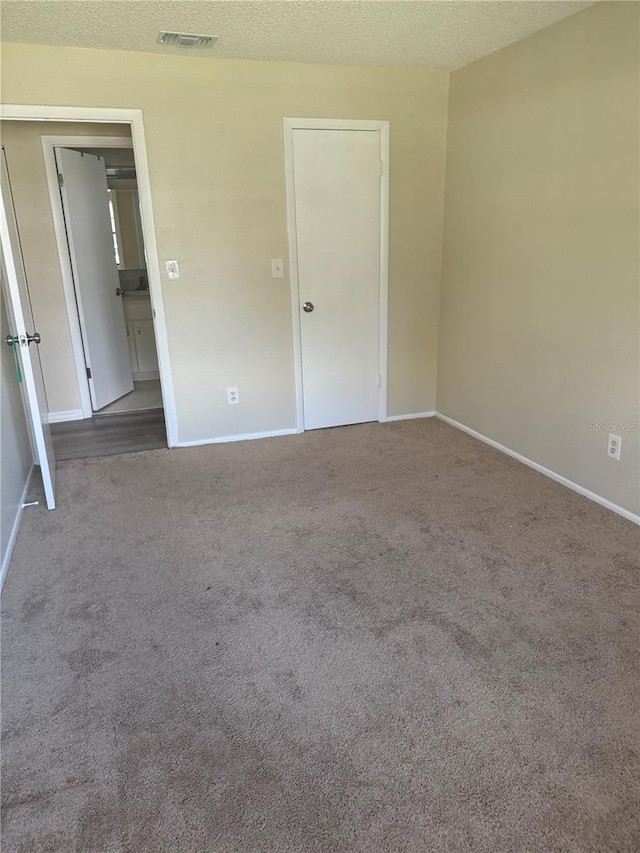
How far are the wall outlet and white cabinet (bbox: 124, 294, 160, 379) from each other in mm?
4408

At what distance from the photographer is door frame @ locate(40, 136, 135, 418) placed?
421 cm

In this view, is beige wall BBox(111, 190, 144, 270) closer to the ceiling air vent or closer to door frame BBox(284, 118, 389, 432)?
door frame BBox(284, 118, 389, 432)

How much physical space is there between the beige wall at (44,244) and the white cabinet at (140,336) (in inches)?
47.0

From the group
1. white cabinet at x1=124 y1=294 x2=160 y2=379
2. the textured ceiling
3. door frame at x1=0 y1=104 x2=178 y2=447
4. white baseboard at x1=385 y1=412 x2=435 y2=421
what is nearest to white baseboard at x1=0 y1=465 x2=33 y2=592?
door frame at x1=0 y1=104 x2=178 y2=447

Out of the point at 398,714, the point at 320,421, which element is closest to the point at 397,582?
the point at 398,714

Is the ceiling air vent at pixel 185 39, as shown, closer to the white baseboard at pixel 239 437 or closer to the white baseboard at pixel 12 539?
the white baseboard at pixel 239 437

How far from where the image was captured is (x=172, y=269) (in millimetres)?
3693

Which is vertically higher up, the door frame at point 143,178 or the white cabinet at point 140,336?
the door frame at point 143,178

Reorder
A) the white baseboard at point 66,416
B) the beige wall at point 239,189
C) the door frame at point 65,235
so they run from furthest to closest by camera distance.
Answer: the white baseboard at point 66,416
the door frame at point 65,235
the beige wall at point 239,189

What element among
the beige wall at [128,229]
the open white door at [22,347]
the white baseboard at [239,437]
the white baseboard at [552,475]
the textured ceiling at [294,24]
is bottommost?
the white baseboard at [552,475]

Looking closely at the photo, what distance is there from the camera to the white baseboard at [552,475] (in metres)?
2.92

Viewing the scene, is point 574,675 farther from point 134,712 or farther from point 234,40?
point 234,40

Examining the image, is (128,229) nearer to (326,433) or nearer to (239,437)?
(239,437)

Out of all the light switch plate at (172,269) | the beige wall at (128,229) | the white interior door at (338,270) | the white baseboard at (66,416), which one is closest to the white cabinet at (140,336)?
the beige wall at (128,229)
